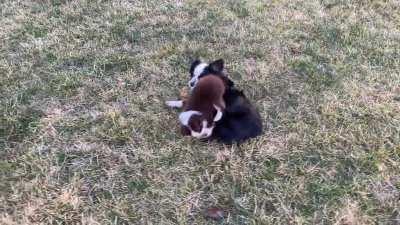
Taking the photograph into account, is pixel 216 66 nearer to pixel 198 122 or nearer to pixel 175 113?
pixel 175 113

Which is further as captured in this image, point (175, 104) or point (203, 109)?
point (175, 104)

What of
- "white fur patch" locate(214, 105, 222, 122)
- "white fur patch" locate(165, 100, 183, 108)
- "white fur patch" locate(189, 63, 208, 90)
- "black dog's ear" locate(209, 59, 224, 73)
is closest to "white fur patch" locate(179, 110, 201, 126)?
"white fur patch" locate(214, 105, 222, 122)

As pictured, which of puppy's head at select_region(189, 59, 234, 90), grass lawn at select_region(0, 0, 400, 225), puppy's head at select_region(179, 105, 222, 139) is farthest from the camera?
puppy's head at select_region(189, 59, 234, 90)

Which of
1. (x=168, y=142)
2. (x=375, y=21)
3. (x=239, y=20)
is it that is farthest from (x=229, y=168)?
(x=375, y=21)

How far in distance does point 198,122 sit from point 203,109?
115mm

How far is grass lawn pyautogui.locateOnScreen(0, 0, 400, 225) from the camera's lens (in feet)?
10.6

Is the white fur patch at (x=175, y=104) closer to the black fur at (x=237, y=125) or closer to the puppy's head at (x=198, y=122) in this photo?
the puppy's head at (x=198, y=122)

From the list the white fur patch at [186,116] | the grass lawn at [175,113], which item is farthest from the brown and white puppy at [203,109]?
the grass lawn at [175,113]

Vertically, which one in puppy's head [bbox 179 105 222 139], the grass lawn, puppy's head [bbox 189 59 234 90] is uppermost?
puppy's head [bbox 189 59 234 90]

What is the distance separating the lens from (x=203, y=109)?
143 inches

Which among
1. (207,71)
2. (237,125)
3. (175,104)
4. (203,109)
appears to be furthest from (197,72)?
(237,125)

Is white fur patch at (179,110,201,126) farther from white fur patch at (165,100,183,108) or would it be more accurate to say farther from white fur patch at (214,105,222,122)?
white fur patch at (165,100,183,108)

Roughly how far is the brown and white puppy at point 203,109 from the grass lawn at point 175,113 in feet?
0.49

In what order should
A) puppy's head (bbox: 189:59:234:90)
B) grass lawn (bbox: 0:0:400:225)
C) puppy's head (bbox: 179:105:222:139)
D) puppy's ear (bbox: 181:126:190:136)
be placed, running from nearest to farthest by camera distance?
grass lawn (bbox: 0:0:400:225) < puppy's head (bbox: 179:105:222:139) < puppy's ear (bbox: 181:126:190:136) < puppy's head (bbox: 189:59:234:90)
